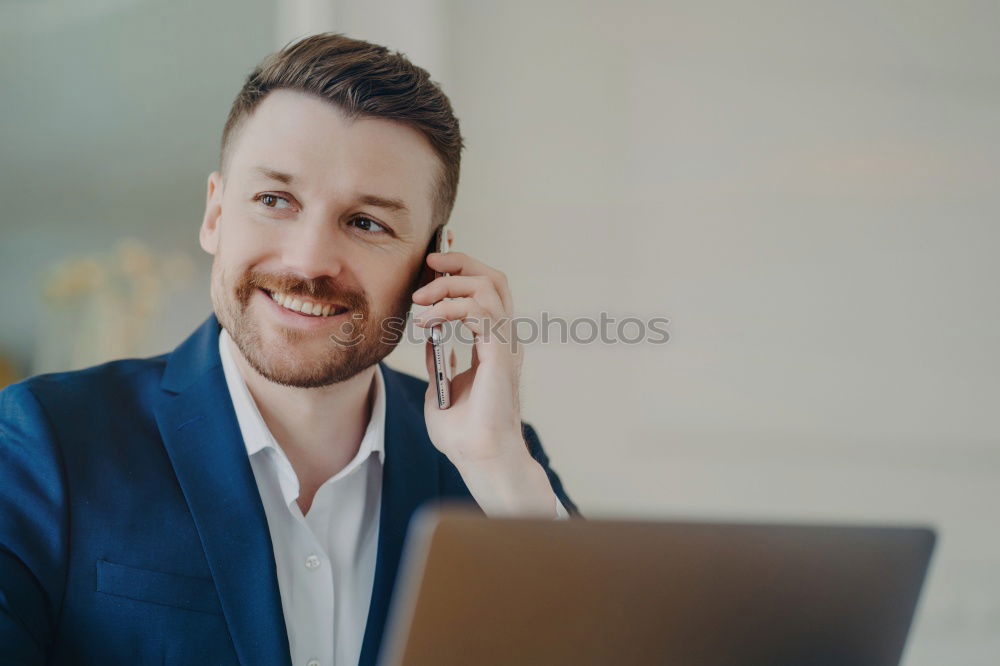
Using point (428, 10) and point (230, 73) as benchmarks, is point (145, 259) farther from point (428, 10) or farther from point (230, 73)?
point (428, 10)

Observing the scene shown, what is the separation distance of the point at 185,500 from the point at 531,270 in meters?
1.46

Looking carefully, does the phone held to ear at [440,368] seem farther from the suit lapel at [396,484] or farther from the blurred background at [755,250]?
the blurred background at [755,250]

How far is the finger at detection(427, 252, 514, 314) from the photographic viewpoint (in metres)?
1.62

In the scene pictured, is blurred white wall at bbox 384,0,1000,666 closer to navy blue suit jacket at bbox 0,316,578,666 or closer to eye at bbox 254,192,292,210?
eye at bbox 254,192,292,210

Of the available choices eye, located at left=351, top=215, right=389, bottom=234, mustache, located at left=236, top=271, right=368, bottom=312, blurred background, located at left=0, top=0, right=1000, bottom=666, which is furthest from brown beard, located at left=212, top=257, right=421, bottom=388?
blurred background, located at left=0, top=0, right=1000, bottom=666

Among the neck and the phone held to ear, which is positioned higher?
the phone held to ear

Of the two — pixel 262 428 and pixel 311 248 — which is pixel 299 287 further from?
pixel 262 428

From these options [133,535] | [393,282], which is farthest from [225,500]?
[393,282]

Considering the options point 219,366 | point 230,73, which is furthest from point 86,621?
point 230,73

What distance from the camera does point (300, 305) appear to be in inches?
59.1

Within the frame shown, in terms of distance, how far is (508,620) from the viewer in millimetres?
690

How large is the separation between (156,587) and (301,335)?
0.45 metres

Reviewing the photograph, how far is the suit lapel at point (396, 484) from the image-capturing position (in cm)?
139

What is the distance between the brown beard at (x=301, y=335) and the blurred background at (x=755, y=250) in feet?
3.57
